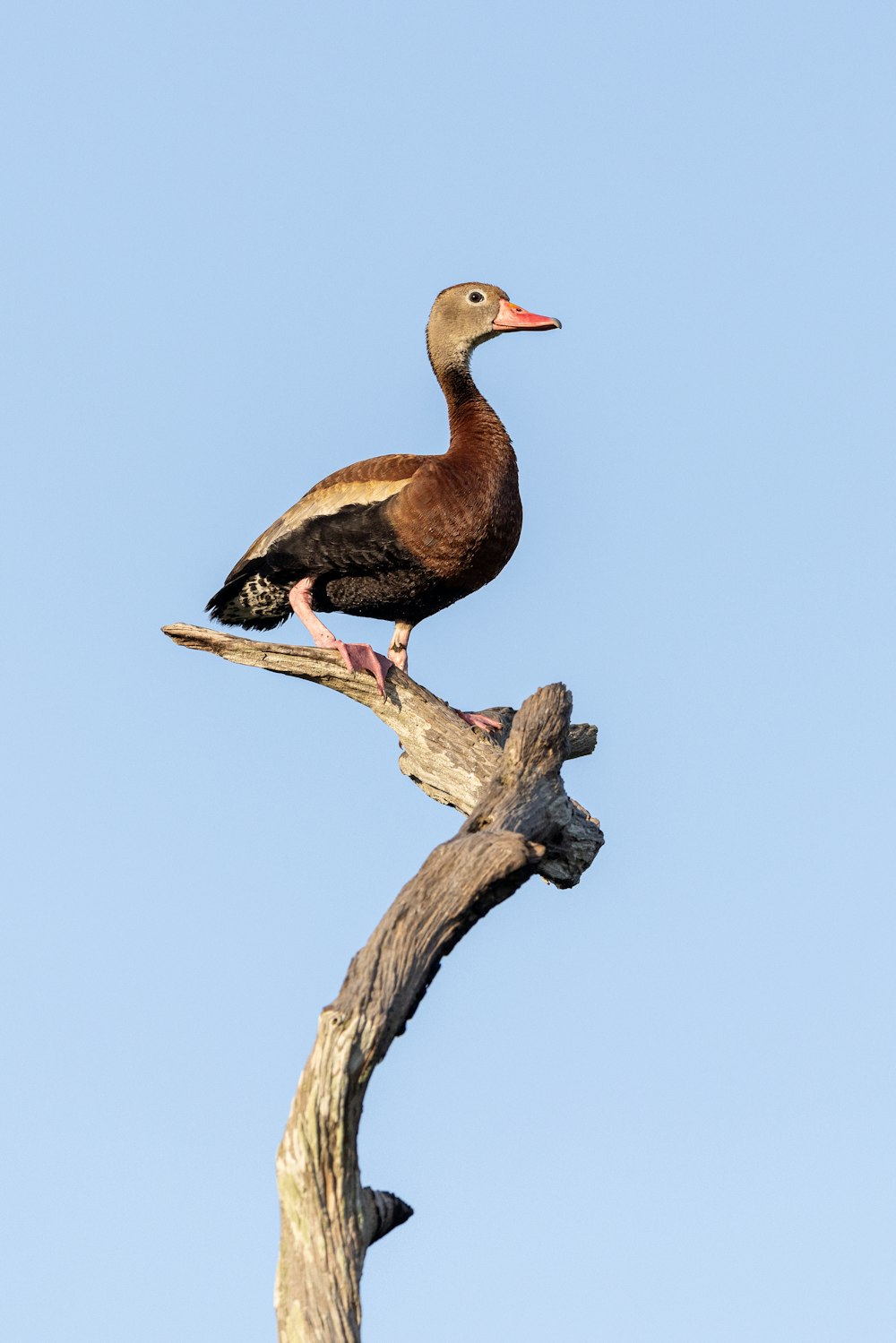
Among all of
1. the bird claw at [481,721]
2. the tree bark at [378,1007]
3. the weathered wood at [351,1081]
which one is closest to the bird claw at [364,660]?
the bird claw at [481,721]

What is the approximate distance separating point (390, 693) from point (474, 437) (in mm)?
1366

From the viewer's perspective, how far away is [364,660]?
7660 mm

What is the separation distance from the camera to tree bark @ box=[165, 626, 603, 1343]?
188 inches

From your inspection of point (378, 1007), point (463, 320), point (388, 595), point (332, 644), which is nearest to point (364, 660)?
point (332, 644)

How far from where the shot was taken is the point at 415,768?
25.5 feet

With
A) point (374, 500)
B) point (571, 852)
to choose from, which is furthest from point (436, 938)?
point (374, 500)

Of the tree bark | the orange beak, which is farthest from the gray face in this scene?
the tree bark

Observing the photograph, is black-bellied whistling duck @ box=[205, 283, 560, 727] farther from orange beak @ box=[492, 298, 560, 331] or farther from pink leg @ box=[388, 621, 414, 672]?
orange beak @ box=[492, 298, 560, 331]

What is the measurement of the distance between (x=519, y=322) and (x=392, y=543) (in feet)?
5.27

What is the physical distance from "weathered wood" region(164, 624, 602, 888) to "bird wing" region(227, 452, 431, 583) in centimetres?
69

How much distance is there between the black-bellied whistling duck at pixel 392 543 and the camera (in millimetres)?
7797

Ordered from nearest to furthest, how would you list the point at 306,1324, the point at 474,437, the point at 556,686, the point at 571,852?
the point at 306,1324
the point at 556,686
the point at 571,852
the point at 474,437

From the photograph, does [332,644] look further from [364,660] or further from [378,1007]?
[378,1007]

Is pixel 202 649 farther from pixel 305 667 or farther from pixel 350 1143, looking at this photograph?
pixel 350 1143
